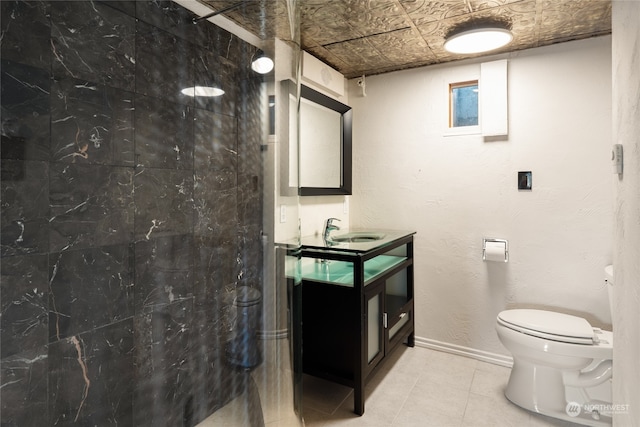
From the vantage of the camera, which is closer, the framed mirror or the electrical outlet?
the electrical outlet

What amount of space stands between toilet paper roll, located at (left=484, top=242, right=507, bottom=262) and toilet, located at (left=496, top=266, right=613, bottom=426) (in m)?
0.47

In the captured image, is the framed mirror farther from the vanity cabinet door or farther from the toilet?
the toilet

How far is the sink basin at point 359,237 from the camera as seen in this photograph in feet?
7.65

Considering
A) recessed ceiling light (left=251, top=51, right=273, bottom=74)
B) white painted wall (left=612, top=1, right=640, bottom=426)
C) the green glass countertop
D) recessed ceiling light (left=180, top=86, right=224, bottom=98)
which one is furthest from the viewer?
the green glass countertop

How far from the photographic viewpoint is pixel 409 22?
6.42 ft

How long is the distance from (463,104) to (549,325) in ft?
4.88

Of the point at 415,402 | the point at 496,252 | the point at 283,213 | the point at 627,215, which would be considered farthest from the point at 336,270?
the point at 627,215

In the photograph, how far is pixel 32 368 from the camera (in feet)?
3.42

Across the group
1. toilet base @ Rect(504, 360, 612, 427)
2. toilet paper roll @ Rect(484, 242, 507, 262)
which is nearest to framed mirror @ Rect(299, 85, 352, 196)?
toilet paper roll @ Rect(484, 242, 507, 262)

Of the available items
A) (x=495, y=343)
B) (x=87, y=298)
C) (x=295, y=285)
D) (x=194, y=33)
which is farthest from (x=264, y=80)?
(x=495, y=343)

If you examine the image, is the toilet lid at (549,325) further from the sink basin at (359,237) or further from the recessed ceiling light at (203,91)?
the recessed ceiling light at (203,91)

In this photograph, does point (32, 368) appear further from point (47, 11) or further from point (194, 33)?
point (194, 33)

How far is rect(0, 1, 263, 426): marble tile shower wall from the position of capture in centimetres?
101

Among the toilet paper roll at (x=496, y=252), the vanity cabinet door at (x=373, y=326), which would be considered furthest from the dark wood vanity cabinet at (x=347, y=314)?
the toilet paper roll at (x=496, y=252)
